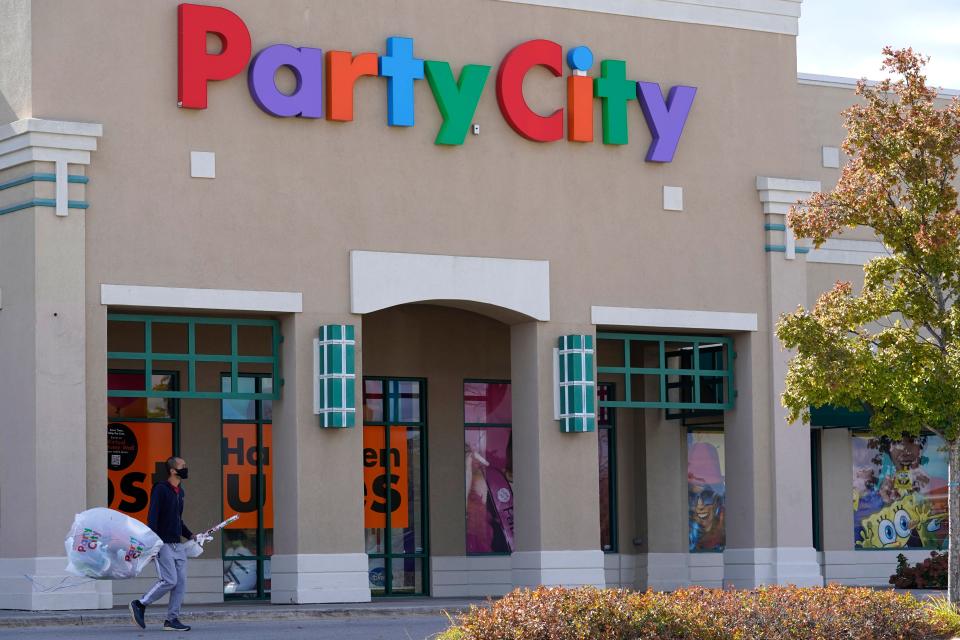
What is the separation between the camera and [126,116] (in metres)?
22.0

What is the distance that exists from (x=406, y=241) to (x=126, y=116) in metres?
4.47

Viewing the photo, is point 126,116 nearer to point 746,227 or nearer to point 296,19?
point 296,19

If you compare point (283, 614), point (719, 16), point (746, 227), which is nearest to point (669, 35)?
point (719, 16)

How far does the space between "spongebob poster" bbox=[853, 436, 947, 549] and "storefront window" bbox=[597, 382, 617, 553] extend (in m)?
5.52

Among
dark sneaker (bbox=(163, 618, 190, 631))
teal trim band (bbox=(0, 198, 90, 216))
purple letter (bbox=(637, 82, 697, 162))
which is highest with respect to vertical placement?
purple letter (bbox=(637, 82, 697, 162))

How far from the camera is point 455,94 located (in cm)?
2427

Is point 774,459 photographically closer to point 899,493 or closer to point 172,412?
point 899,493

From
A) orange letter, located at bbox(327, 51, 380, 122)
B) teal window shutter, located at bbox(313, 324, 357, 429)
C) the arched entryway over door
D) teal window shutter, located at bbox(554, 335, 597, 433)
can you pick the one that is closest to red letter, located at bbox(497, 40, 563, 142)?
orange letter, located at bbox(327, 51, 380, 122)

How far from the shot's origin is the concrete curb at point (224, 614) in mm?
19578

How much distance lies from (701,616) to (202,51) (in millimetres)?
11153

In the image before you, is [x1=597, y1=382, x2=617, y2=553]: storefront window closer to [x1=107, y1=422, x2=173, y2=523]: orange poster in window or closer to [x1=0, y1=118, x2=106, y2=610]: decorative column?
[x1=107, y1=422, x2=173, y2=523]: orange poster in window

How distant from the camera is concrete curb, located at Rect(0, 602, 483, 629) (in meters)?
19.6

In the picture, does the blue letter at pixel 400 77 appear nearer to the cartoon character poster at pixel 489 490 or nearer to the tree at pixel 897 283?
the tree at pixel 897 283

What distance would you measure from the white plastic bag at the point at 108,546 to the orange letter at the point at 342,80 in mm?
7605
